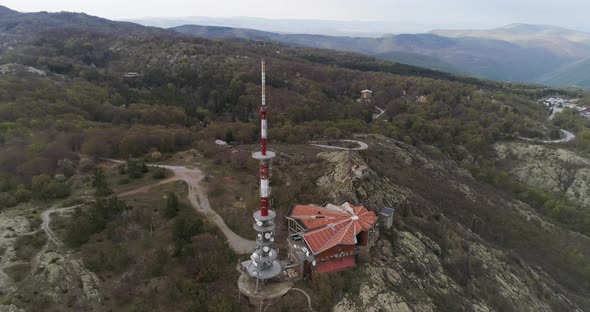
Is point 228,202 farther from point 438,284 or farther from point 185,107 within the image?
point 185,107

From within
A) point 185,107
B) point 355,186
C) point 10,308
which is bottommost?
point 185,107

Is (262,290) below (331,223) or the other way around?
below

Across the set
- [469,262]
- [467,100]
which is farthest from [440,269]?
[467,100]

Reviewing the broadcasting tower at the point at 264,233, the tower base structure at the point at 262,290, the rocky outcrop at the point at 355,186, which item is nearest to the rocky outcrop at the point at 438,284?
the tower base structure at the point at 262,290

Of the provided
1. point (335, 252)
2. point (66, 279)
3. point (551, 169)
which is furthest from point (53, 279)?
point (551, 169)

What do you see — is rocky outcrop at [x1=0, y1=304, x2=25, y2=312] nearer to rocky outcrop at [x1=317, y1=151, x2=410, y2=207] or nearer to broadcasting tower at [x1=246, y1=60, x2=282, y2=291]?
broadcasting tower at [x1=246, y1=60, x2=282, y2=291]

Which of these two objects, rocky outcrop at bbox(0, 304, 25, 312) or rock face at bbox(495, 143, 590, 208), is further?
rock face at bbox(495, 143, 590, 208)

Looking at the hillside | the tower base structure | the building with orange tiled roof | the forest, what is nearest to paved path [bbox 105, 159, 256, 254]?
the hillside
